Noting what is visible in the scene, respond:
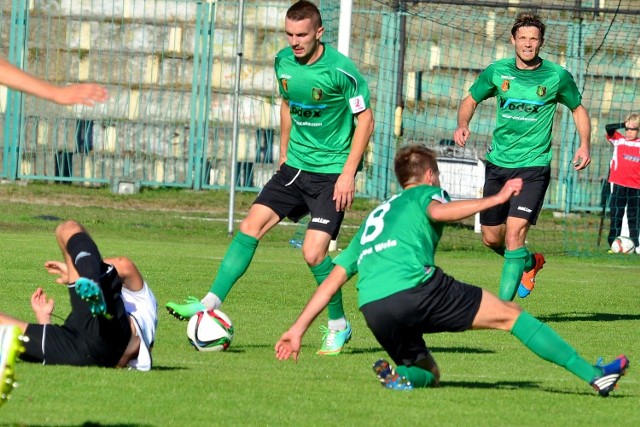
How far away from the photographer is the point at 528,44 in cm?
1096

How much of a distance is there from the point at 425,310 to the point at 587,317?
501cm

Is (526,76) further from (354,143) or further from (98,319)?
(98,319)

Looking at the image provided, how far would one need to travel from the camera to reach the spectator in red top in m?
19.0

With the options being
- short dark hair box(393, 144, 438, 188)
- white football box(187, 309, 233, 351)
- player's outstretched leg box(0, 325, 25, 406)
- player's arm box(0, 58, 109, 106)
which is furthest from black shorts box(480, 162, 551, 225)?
player's outstretched leg box(0, 325, 25, 406)

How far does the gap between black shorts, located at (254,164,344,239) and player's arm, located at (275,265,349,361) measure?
7.12 feet

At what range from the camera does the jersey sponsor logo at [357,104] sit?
30.0 feet

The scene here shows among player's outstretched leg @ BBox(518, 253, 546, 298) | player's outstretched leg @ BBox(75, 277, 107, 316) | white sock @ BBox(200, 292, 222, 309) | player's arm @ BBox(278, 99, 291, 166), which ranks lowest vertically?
player's outstretched leg @ BBox(518, 253, 546, 298)

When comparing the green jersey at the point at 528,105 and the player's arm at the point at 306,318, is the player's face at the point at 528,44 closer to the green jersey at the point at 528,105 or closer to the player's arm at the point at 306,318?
the green jersey at the point at 528,105

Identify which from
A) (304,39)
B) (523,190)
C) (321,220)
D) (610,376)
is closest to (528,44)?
(523,190)

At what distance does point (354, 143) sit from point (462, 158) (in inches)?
479

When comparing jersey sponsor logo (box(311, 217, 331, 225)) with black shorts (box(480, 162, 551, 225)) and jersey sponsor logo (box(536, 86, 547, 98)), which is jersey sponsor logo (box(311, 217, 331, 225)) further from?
jersey sponsor logo (box(536, 86, 547, 98))

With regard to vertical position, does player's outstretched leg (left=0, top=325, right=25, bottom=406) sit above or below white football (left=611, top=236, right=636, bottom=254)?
above

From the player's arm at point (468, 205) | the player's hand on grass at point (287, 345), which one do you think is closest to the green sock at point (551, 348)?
the player's arm at point (468, 205)

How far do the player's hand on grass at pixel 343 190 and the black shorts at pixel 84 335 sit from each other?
245 centimetres
